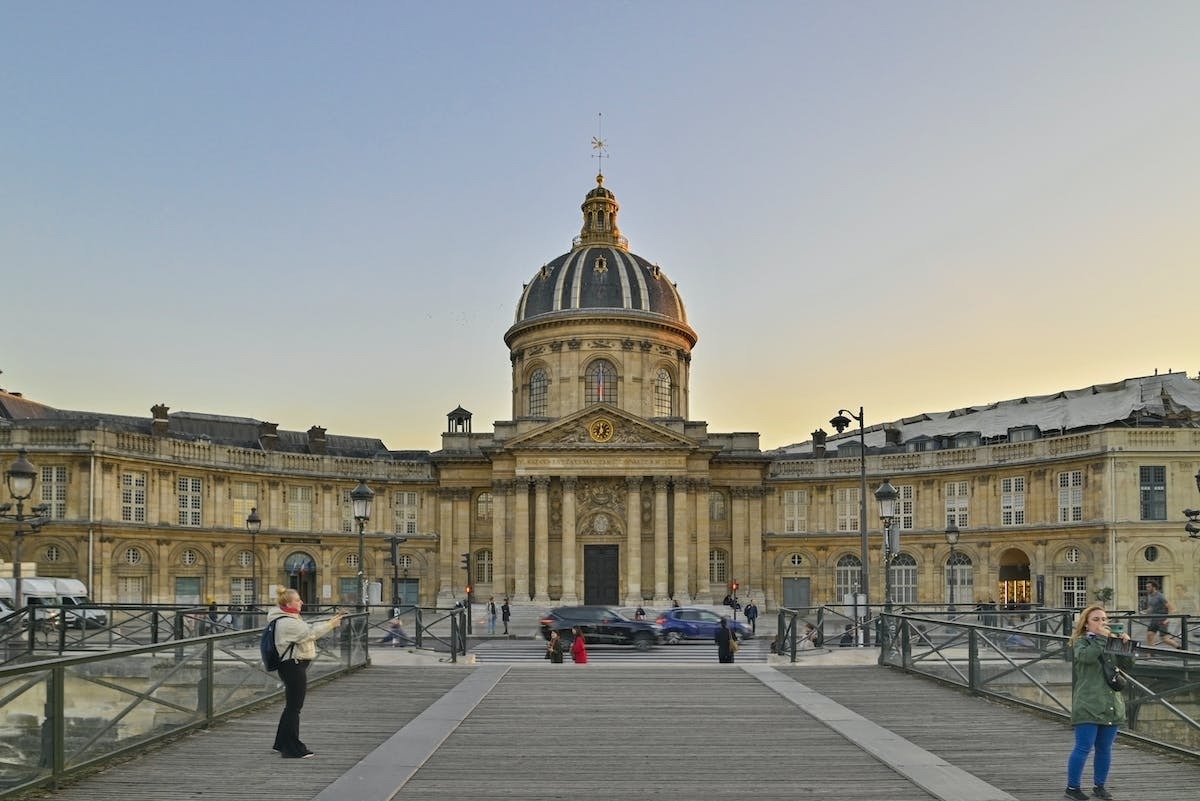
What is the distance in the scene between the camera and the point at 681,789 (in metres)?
13.3

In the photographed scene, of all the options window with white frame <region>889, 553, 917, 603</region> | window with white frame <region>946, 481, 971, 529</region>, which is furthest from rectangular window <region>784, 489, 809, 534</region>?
window with white frame <region>946, 481, 971, 529</region>

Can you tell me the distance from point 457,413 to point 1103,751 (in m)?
75.9

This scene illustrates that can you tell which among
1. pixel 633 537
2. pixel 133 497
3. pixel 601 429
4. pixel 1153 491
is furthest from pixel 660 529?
pixel 133 497

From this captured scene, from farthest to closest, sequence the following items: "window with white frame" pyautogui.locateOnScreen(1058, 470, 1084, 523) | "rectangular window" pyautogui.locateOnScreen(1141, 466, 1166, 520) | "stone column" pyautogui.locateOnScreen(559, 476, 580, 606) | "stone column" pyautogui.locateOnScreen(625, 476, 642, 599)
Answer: "stone column" pyautogui.locateOnScreen(559, 476, 580, 606) < "stone column" pyautogui.locateOnScreen(625, 476, 642, 599) < "window with white frame" pyautogui.locateOnScreen(1058, 470, 1084, 523) < "rectangular window" pyautogui.locateOnScreen(1141, 466, 1166, 520)

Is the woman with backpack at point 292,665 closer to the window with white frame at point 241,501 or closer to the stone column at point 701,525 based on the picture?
the window with white frame at point 241,501

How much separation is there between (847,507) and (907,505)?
3.63 metres

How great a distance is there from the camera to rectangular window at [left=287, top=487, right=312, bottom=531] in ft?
247

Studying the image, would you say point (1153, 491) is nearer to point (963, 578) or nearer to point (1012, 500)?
point (1012, 500)

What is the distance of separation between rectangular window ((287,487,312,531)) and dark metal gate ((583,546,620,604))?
16.9m

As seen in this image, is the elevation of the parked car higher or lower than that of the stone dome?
lower

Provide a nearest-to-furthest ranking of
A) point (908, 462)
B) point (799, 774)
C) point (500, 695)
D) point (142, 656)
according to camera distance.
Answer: point (799, 774) → point (142, 656) → point (500, 695) → point (908, 462)

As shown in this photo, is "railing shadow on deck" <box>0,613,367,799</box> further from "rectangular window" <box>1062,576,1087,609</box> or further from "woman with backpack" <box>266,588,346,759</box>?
→ "rectangular window" <box>1062,576,1087,609</box>

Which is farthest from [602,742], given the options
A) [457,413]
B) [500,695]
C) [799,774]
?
[457,413]

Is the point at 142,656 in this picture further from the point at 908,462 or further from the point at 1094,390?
the point at 1094,390
